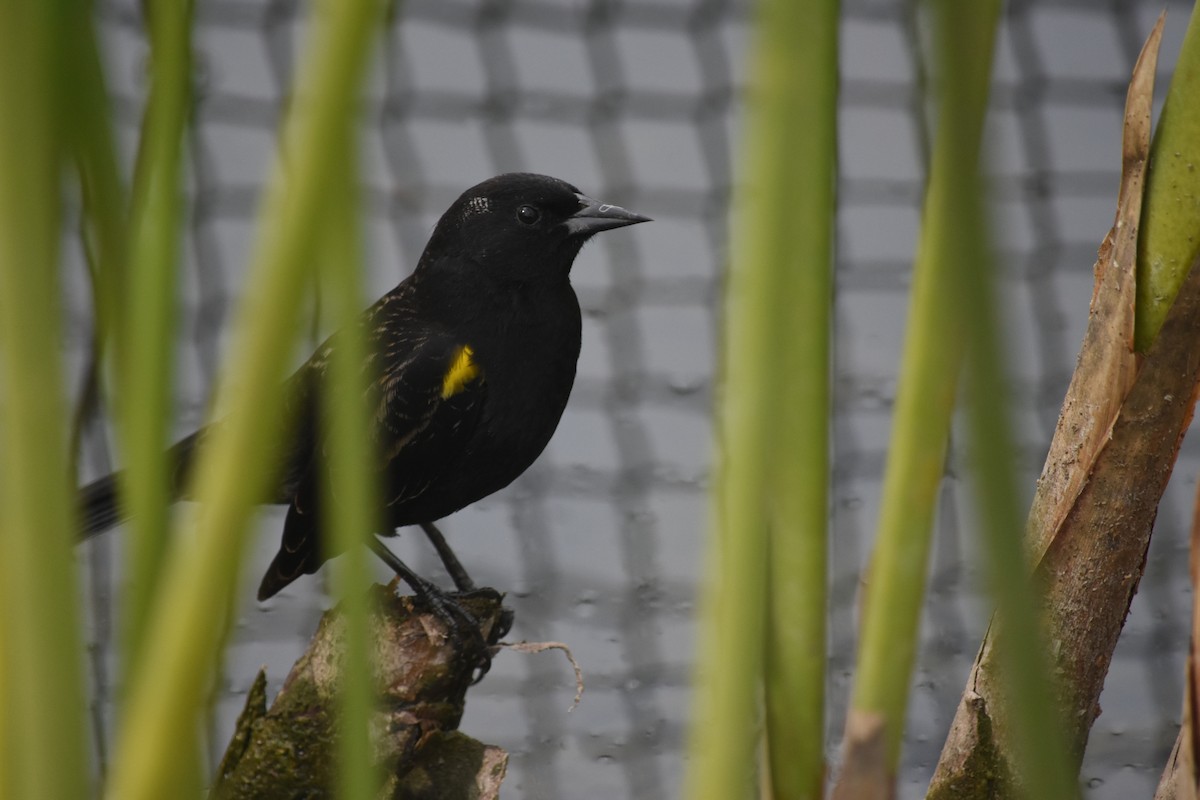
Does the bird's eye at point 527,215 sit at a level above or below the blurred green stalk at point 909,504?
above

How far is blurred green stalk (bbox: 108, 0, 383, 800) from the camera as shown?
0.31 metres

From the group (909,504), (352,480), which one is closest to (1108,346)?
(909,504)

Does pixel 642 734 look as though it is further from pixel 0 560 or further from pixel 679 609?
pixel 0 560

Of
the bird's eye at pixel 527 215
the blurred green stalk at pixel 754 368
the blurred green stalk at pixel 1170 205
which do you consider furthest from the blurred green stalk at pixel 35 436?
the bird's eye at pixel 527 215

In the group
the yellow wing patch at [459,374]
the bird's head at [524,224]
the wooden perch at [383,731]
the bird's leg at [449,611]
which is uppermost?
the bird's head at [524,224]

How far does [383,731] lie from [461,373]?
374 millimetres

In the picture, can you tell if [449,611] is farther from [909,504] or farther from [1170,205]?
[909,504]

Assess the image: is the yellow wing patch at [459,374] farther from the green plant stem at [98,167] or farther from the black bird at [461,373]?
the green plant stem at [98,167]

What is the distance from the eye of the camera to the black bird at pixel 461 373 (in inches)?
50.7

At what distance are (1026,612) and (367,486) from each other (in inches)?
7.6

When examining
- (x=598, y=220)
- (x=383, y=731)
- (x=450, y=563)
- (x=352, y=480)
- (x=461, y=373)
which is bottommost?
(x=383, y=731)

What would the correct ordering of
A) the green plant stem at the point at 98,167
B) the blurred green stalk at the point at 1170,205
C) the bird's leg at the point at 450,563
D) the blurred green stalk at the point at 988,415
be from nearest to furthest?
the blurred green stalk at the point at 988,415, the green plant stem at the point at 98,167, the blurred green stalk at the point at 1170,205, the bird's leg at the point at 450,563

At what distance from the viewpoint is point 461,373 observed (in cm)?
128

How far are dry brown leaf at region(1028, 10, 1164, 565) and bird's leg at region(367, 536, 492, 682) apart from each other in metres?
0.60
